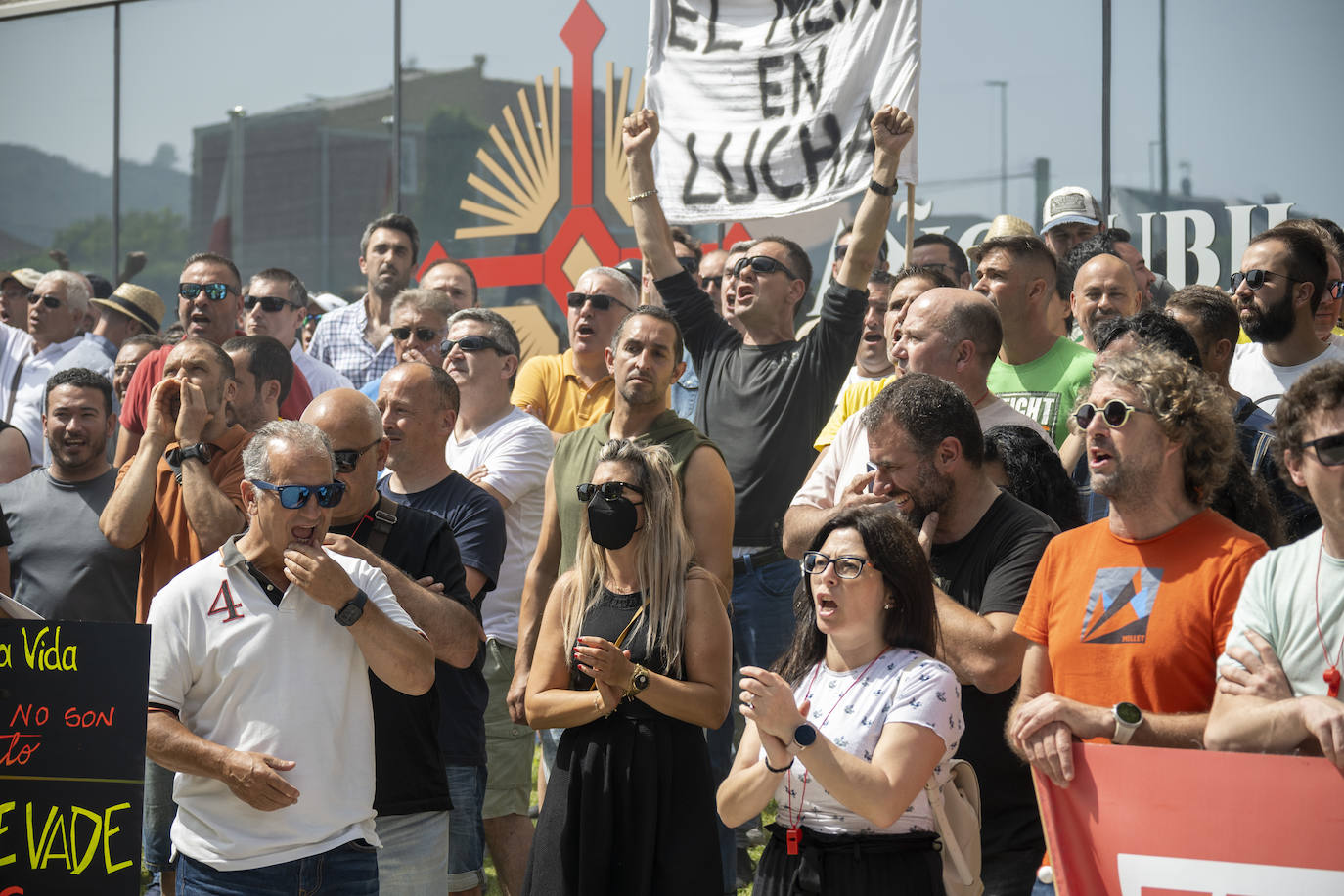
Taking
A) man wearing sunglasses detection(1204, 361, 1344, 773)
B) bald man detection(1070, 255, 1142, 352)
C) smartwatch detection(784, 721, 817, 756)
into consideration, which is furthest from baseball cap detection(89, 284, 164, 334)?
man wearing sunglasses detection(1204, 361, 1344, 773)

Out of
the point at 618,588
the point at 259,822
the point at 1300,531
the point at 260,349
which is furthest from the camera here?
the point at 260,349

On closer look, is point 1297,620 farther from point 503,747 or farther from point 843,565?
point 503,747

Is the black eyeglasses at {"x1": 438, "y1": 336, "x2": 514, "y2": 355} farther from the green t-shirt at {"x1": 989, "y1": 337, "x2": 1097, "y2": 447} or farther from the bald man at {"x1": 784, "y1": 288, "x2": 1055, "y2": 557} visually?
the green t-shirt at {"x1": 989, "y1": 337, "x2": 1097, "y2": 447}

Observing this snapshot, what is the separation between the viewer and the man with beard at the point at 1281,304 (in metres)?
5.12

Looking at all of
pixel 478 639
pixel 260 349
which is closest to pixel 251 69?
pixel 260 349

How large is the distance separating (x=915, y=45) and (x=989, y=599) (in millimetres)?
3702

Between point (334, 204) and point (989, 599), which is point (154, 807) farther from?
point (334, 204)

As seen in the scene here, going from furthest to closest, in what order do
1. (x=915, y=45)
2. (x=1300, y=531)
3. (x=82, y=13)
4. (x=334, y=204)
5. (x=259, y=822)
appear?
(x=82, y=13) < (x=334, y=204) < (x=915, y=45) < (x=1300, y=531) < (x=259, y=822)

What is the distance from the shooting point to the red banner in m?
2.91

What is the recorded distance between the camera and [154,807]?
17.5 ft

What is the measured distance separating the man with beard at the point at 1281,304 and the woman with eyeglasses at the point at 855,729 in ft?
7.03

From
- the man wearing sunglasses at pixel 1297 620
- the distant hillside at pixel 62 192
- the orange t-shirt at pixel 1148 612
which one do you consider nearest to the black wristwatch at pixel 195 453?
the orange t-shirt at pixel 1148 612

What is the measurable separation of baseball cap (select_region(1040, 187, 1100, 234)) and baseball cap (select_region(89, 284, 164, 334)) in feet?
18.0

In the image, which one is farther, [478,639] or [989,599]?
[478,639]
